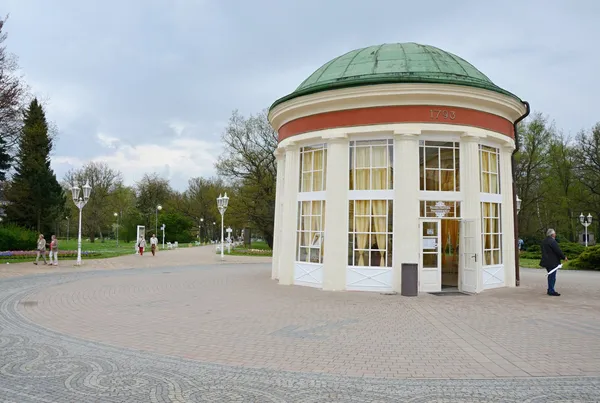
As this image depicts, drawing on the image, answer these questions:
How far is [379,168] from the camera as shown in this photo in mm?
13148

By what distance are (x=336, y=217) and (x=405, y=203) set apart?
2082 millimetres

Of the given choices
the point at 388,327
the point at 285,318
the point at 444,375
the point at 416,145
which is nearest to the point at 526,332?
the point at 388,327

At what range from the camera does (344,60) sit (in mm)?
14922

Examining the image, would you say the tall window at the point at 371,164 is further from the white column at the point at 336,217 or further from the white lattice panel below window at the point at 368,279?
the white lattice panel below window at the point at 368,279

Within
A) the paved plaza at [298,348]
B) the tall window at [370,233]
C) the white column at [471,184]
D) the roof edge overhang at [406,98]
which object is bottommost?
the paved plaza at [298,348]

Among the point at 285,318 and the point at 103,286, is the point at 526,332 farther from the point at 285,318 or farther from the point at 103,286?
the point at 103,286

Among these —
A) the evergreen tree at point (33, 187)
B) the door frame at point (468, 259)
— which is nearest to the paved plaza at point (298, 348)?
the door frame at point (468, 259)

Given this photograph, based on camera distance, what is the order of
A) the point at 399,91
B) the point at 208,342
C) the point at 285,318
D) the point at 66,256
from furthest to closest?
the point at 66,256 < the point at 399,91 < the point at 285,318 < the point at 208,342

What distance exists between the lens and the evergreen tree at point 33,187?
116ft

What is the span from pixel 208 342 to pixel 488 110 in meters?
11.1

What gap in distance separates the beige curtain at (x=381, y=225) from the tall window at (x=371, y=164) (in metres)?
0.53

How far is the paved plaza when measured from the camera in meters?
4.91

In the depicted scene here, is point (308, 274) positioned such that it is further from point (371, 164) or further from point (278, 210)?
point (371, 164)

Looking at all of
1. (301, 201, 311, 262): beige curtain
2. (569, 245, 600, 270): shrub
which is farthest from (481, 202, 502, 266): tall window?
(569, 245, 600, 270): shrub
